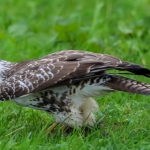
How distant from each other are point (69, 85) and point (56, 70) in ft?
0.69

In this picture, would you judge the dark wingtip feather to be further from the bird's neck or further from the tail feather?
the bird's neck

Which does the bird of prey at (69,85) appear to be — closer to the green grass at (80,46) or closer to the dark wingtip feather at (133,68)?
the dark wingtip feather at (133,68)

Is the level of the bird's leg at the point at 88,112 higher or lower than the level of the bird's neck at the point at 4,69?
lower

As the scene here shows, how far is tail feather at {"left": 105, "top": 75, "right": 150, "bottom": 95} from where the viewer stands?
722 centimetres

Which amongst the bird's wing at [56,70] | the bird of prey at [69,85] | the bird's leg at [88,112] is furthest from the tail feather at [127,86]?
the bird's leg at [88,112]

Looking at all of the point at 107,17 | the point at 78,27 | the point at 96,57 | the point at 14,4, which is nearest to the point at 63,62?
the point at 96,57

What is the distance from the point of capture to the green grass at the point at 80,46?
23.3 ft

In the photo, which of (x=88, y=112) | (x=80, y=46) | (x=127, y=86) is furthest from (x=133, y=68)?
(x=80, y=46)

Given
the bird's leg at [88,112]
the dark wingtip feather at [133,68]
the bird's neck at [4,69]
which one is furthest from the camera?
the bird's neck at [4,69]

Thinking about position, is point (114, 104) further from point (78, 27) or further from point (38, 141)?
point (78, 27)

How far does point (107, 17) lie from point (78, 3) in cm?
141

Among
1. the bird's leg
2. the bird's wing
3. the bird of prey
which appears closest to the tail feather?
the bird of prey

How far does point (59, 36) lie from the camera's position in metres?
11.0

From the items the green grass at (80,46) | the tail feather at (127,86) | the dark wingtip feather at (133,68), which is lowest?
the green grass at (80,46)
